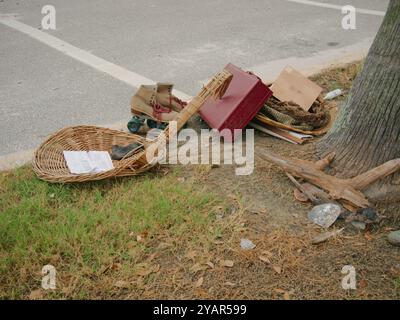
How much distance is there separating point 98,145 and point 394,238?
2432 millimetres

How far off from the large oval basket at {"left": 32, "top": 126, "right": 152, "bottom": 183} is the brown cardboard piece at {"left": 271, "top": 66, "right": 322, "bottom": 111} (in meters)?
1.47

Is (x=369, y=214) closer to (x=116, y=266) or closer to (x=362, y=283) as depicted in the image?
(x=362, y=283)

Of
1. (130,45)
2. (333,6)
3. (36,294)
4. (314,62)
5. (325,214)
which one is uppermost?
(333,6)

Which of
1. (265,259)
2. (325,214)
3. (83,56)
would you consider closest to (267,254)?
(265,259)

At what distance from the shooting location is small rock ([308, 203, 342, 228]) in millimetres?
2971

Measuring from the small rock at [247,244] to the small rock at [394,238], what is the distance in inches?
34.1

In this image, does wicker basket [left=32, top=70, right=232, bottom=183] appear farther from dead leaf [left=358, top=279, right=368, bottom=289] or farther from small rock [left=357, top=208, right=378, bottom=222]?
dead leaf [left=358, top=279, right=368, bottom=289]

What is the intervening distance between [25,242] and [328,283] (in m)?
1.88

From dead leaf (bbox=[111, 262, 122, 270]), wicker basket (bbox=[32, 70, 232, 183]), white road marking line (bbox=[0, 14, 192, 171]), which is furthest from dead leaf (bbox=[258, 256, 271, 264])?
white road marking line (bbox=[0, 14, 192, 171])

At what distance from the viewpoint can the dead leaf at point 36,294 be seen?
A: 8.27 ft

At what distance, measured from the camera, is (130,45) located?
6414mm

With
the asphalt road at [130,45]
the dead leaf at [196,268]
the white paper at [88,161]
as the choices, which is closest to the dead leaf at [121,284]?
the dead leaf at [196,268]

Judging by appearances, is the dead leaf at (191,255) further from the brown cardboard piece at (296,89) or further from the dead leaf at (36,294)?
the brown cardboard piece at (296,89)

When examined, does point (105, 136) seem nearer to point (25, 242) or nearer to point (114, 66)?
point (25, 242)
